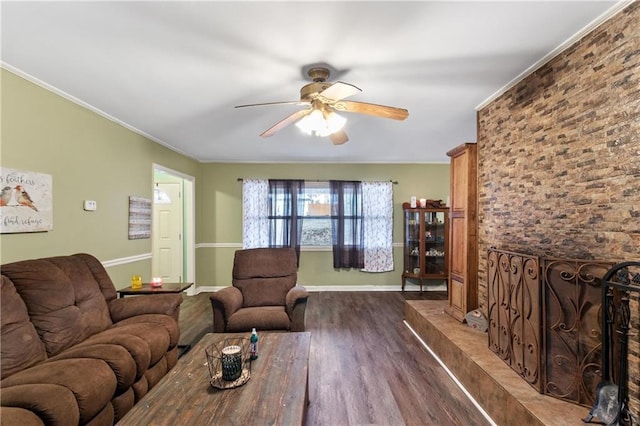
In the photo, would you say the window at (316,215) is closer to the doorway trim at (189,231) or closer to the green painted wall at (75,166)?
the doorway trim at (189,231)

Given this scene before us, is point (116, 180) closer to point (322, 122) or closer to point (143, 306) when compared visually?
point (143, 306)

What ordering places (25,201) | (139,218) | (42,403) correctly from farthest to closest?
(139,218) < (25,201) < (42,403)

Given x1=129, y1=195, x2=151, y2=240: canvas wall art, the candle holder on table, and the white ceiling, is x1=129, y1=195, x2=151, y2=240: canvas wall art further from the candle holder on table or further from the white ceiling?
the candle holder on table

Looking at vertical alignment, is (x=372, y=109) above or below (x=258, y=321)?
above

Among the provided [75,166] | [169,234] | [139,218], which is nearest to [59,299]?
[75,166]

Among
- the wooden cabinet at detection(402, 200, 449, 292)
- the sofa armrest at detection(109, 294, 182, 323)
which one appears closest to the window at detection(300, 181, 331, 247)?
the wooden cabinet at detection(402, 200, 449, 292)

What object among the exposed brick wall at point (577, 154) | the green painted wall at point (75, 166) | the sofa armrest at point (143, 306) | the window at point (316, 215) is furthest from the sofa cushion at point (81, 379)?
the window at point (316, 215)

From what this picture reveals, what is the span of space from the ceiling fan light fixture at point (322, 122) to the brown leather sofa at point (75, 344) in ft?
6.23

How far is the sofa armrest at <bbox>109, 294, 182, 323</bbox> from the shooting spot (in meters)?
2.63

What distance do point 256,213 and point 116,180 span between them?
8.30 feet

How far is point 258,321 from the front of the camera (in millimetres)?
2902

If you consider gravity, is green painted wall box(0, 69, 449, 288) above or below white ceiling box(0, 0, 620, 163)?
below

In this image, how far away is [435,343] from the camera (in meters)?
3.04

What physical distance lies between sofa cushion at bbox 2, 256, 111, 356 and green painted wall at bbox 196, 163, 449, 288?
3328mm
